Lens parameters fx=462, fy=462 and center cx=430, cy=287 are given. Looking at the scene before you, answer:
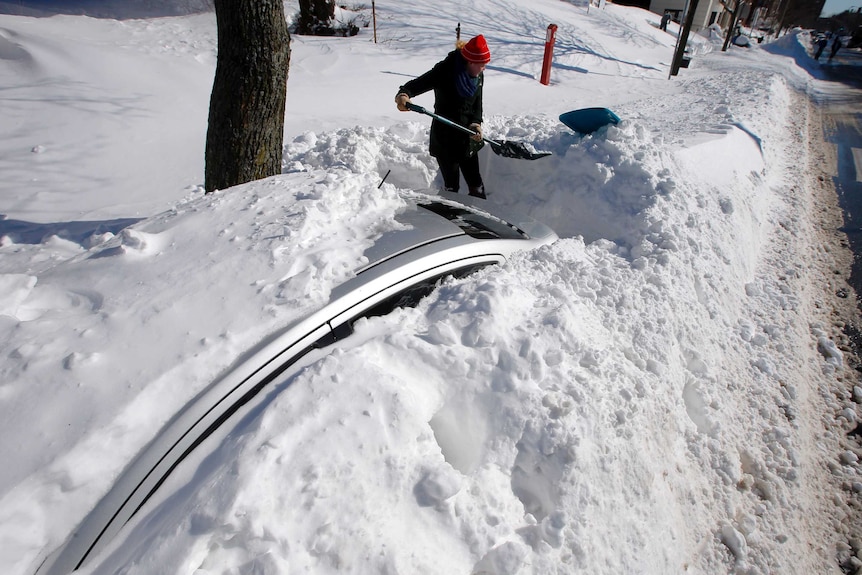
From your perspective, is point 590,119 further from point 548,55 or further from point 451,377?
point 548,55

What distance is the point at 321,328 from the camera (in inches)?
69.9

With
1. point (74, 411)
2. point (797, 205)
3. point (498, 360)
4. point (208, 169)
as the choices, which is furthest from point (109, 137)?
point (797, 205)

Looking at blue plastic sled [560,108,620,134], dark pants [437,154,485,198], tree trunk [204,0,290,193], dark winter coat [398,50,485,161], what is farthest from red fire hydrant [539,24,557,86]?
tree trunk [204,0,290,193]

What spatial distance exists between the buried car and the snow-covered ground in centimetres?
5

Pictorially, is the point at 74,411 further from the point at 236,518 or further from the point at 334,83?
the point at 334,83

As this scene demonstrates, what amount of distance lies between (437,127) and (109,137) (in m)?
4.66

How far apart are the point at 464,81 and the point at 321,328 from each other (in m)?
3.28

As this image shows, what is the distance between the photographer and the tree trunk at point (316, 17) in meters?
12.2

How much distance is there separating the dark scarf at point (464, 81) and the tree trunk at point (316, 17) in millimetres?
9989

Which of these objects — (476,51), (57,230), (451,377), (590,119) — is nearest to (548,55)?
(590,119)

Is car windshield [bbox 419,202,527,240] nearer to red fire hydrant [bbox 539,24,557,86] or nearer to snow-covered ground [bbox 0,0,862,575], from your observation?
snow-covered ground [bbox 0,0,862,575]

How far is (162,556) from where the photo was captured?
1.25 metres

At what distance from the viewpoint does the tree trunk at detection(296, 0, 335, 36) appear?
12.2 m

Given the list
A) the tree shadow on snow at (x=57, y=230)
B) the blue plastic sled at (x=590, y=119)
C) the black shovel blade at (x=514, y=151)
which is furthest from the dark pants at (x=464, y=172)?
the tree shadow on snow at (x=57, y=230)
